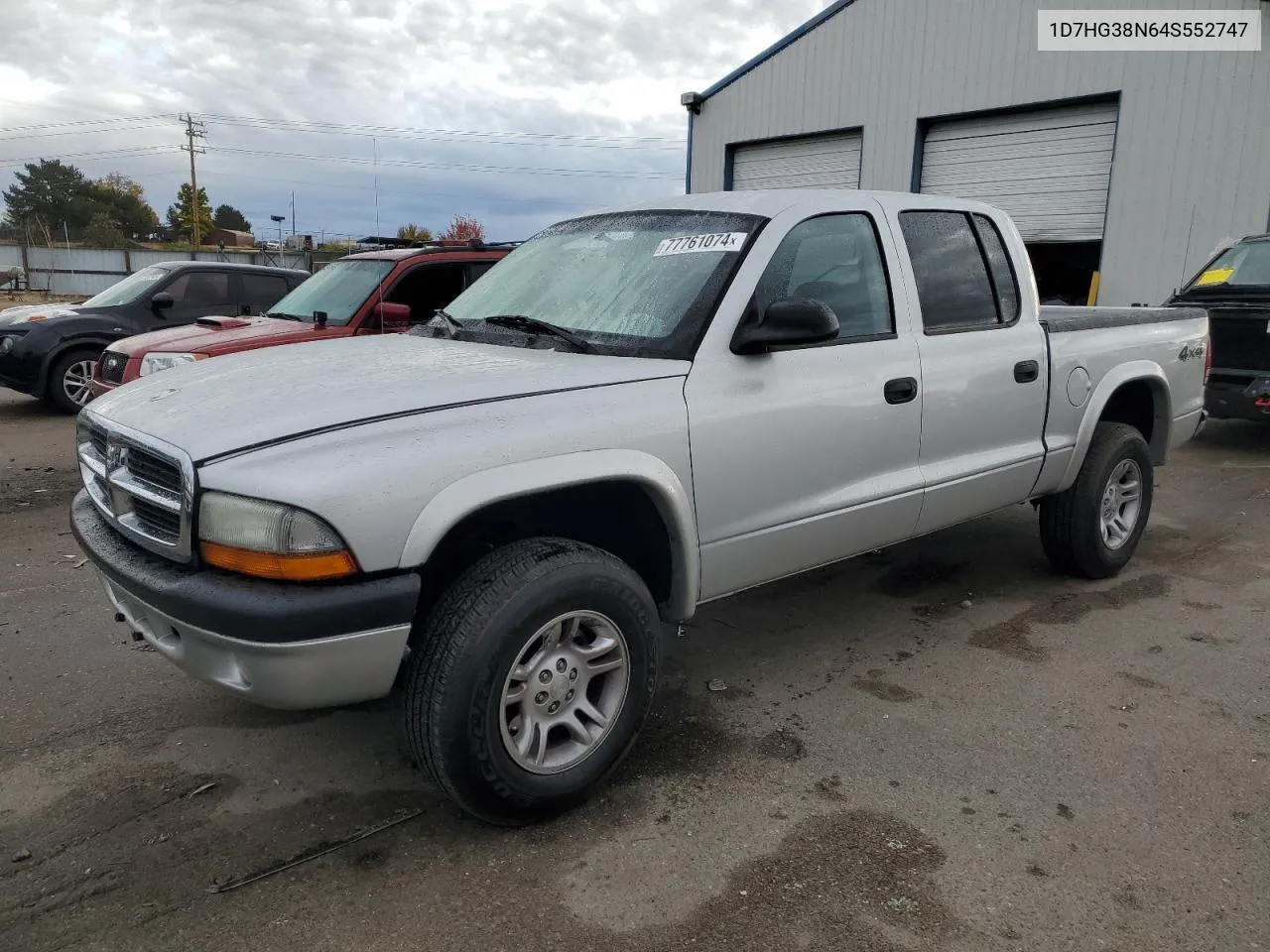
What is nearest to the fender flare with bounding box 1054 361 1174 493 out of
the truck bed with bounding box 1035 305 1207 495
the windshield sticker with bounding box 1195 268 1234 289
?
the truck bed with bounding box 1035 305 1207 495

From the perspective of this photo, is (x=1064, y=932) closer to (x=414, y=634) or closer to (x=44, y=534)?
(x=414, y=634)

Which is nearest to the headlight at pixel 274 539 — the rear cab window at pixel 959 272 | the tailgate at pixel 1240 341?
the rear cab window at pixel 959 272

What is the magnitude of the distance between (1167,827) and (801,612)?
194 centimetres

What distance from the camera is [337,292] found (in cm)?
745

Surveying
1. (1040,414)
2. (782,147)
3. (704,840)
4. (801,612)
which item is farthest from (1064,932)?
(782,147)

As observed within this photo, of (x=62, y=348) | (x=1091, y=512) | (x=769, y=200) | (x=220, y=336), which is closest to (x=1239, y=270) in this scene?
(x=1091, y=512)

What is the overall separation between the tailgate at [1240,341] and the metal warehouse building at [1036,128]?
3.67m

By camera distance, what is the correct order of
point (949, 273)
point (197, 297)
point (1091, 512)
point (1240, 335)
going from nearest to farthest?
point (949, 273) → point (1091, 512) → point (1240, 335) → point (197, 297)

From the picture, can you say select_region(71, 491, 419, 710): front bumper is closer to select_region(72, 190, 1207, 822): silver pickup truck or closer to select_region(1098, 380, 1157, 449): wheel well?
select_region(72, 190, 1207, 822): silver pickup truck

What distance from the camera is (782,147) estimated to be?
16.3 meters

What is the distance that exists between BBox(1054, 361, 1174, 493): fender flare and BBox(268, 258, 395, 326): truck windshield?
5.00 m

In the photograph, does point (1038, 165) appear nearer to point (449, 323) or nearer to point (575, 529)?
point (449, 323)

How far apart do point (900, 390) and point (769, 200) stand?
34.6 inches

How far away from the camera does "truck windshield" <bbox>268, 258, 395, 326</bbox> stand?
720 centimetres
